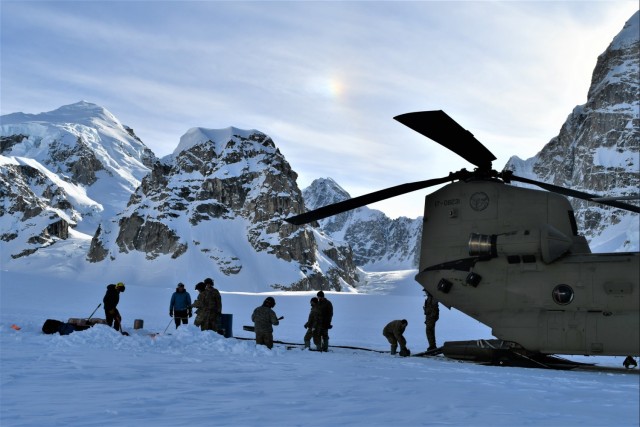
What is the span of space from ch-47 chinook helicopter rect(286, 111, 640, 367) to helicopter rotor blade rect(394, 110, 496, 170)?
2cm

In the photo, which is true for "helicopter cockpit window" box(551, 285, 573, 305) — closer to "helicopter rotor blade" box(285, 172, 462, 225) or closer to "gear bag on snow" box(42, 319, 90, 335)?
"helicopter rotor blade" box(285, 172, 462, 225)

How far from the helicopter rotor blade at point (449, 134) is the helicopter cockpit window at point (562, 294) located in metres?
3.40

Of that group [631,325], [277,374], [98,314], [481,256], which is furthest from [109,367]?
[98,314]

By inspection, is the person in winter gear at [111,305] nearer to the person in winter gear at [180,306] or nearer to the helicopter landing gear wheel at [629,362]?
the person in winter gear at [180,306]

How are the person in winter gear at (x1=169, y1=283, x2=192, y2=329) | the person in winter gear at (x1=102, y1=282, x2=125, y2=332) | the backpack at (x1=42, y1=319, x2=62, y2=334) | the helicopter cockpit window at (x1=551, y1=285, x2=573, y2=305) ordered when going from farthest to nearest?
1. the person in winter gear at (x1=169, y1=283, x2=192, y2=329)
2. the person in winter gear at (x1=102, y1=282, x2=125, y2=332)
3. the backpack at (x1=42, y1=319, x2=62, y2=334)
4. the helicopter cockpit window at (x1=551, y1=285, x2=573, y2=305)

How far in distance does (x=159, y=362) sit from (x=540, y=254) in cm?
839

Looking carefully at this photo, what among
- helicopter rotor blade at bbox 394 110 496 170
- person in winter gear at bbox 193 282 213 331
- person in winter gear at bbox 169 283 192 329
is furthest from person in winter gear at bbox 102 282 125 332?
helicopter rotor blade at bbox 394 110 496 170

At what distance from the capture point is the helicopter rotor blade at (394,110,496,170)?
12234mm

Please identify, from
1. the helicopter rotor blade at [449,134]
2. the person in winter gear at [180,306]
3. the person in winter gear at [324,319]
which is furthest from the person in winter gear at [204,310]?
the helicopter rotor blade at [449,134]

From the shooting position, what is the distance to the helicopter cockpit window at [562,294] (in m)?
12.5

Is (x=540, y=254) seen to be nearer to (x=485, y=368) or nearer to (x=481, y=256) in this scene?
(x=481, y=256)

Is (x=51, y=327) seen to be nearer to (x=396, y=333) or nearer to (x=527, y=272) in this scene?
(x=396, y=333)

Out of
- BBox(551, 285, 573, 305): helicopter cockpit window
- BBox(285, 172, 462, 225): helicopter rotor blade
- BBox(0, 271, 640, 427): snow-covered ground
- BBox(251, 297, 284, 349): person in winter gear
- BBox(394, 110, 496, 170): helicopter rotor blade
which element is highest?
BBox(394, 110, 496, 170): helicopter rotor blade

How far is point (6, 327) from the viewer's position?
711 inches
